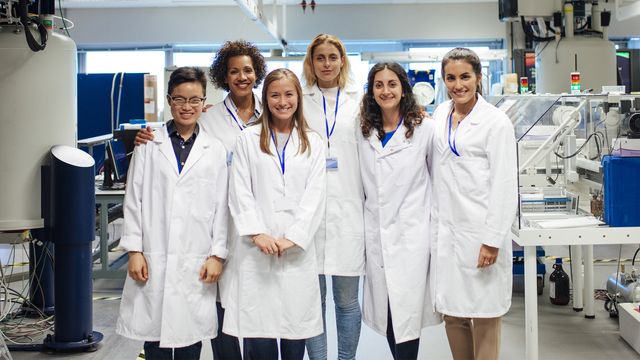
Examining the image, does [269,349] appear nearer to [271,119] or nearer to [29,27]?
[271,119]

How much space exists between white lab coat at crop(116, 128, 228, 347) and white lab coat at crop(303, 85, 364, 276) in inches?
13.4

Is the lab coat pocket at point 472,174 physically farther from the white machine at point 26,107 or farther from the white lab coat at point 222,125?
the white machine at point 26,107

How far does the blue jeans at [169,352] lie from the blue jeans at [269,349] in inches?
7.1

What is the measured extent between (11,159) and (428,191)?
1.89 metres

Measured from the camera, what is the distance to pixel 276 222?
6.91 feet

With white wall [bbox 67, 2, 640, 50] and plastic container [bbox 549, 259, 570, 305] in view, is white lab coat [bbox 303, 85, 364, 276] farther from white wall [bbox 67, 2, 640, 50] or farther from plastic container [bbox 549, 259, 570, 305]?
white wall [bbox 67, 2, 640, 50]

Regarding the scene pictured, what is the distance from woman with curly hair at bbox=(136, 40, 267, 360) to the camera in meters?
2.29

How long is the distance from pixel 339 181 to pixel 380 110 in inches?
11.0

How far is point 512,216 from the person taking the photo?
218 centimetres

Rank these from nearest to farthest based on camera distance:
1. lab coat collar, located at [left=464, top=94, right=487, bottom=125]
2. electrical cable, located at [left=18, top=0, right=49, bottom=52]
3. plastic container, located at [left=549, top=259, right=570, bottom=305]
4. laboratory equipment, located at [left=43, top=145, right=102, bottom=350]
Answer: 1. lab coat collar, located at [left=464, top=94, right=487, bottom=125]
2. electrical cable, located at [left=18, top=0, right=49, bottom=52]
3. laboratory equipment, located at [left=43, top=145, right=102, bottom=350]
4. plastic container, located at [left=549, top=259, right=570, bottom=305]

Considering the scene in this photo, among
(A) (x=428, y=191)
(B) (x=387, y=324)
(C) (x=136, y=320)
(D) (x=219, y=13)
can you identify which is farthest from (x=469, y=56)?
(D) (x=219, y=13)

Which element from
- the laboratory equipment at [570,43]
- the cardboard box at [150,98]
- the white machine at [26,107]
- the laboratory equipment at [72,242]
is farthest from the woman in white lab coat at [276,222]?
the laboratory equipment at [570,43]

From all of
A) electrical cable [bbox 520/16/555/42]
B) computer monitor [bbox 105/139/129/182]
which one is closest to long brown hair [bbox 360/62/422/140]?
computer monitor [bbox 105/139/129/182]

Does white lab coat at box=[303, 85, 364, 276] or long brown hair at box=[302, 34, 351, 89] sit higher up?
long brown hair at box=[302, 34, 351, 89]
